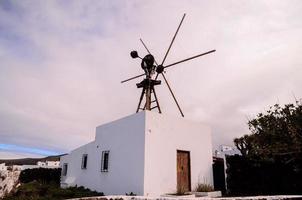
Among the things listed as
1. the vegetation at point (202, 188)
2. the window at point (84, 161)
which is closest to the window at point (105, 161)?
the window at point (84, 161)

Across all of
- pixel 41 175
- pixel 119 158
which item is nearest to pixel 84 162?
pixel 119 158

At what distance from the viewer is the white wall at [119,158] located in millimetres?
13688

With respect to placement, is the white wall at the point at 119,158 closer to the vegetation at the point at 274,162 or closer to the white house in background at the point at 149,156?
the white house in background at the point at 149,156

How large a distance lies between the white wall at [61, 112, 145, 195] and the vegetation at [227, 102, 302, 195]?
231 inches

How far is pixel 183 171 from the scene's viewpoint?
14.8m

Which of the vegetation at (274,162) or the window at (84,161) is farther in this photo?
A: the window at (84,161)

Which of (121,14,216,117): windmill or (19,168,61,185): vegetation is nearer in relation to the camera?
(121,14,216,117): windmill

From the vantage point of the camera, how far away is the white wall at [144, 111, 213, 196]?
44.3ft

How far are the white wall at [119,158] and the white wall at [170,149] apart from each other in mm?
434

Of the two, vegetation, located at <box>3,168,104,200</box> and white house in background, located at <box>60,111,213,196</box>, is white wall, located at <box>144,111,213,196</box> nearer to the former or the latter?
white house in background, located at <box>60,111,213,196</box>

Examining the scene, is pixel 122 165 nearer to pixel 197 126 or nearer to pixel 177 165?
pixel 177 165

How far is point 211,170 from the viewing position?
640 inches

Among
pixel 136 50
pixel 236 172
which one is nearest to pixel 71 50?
pixel 136 50

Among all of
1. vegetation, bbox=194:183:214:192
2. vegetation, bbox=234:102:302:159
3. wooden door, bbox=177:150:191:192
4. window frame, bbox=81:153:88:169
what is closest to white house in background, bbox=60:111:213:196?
wooden door, bbox=177:150:191:192
